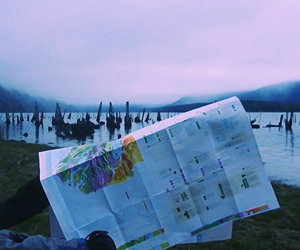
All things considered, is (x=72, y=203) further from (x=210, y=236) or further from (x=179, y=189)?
(x=210, y=236)

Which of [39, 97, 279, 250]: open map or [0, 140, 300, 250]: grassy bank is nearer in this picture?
[39, 97, 279, 250]: open map

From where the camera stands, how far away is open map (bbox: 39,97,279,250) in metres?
1.71

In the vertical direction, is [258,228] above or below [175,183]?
below

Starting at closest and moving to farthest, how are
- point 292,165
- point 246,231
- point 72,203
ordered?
point 72,203, point 246,231, point 292,165

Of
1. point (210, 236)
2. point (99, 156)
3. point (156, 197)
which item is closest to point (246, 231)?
point (210, 236)

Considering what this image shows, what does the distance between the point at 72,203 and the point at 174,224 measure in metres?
0.55

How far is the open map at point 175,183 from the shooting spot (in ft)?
5.61

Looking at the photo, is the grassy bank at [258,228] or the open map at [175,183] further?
the grassy bank at [258,228]

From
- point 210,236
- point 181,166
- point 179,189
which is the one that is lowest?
point 210,236

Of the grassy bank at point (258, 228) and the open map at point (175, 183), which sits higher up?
the open map at point (175, 183)

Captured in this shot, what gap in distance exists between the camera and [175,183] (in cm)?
171

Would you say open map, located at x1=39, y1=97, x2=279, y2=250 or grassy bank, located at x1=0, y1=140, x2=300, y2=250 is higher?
open map, located at x1=39, y1=97, x2=279, y2=250

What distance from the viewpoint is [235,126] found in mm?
1724

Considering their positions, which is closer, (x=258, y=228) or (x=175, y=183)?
(x=175, y=183)
